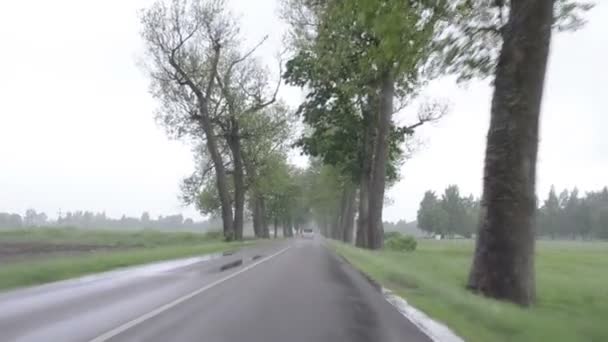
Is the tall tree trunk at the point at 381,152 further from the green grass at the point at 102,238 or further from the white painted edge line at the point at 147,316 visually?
the white painted edge line at the point at 147,316

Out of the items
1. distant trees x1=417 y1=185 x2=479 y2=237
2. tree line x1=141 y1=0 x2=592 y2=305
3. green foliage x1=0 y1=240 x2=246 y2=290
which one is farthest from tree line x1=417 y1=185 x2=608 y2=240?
green foliage x1=0 y1=240 x2=246 y2=290

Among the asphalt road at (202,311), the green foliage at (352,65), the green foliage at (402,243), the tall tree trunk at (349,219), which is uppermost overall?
the green foliage at (352,65)

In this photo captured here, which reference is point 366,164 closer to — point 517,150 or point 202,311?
point 517,150

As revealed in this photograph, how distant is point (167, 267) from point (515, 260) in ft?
43.2

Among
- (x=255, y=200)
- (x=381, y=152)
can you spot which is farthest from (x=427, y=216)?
(x=381, y=152)

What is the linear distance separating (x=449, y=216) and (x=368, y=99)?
113 metres

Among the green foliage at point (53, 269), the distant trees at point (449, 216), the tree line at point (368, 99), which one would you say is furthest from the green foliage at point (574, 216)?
the green foliage at point (53, 269)

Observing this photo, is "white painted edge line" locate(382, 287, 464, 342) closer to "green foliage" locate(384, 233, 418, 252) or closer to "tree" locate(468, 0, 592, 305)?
"tree" locate(468, 0, 592, 305)

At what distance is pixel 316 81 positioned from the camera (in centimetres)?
3259

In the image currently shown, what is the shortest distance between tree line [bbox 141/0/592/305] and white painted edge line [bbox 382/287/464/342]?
5.26 feet

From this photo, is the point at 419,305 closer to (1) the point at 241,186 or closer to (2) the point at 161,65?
(2) the point at 161,65

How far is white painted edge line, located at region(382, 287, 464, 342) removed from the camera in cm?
857

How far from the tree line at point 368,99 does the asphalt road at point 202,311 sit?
313 cm

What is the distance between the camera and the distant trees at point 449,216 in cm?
14312
